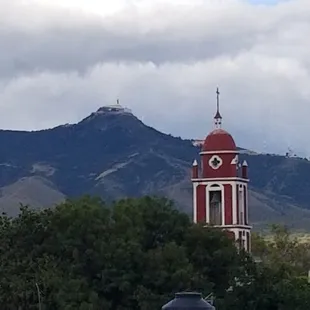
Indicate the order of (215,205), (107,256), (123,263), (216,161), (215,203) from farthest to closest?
1. (216,161)
2. (215,205)
3. (215,203)
4. (123,263)
5. (107,256)

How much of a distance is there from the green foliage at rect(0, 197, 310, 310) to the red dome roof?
18083 mm

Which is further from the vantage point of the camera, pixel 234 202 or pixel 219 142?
pixel 219 142

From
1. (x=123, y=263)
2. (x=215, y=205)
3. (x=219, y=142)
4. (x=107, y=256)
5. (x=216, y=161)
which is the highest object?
(x=219, y=142)

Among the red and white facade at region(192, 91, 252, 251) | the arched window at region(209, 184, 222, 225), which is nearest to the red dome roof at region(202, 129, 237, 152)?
the red and white facade at region(192, 91, 252, 251)

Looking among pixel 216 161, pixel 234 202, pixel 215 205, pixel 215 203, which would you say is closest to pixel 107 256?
pixel 234 202

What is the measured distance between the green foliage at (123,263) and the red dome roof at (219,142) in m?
18.1

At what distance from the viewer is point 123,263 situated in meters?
53.3

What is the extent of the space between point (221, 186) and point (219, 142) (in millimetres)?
2773

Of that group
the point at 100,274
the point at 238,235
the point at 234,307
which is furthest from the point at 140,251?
the point at 238,235

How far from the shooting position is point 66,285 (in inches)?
1992

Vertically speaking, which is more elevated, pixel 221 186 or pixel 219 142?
pixel 219 142

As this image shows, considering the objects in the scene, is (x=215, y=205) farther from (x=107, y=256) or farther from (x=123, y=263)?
(x=107, y=256)

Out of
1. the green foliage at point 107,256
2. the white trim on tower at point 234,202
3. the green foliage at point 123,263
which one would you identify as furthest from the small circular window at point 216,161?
the green foliage at point 107,256

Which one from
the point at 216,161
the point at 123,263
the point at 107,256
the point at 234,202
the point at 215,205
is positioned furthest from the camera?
the point at 216,161
